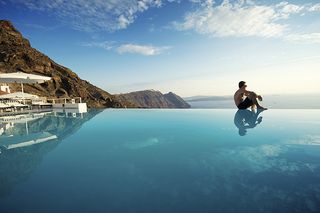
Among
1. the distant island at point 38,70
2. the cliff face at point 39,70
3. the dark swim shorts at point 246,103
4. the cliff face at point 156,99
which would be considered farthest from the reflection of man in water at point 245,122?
the cliff face at point 156,99

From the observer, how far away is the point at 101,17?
20078 millimetres

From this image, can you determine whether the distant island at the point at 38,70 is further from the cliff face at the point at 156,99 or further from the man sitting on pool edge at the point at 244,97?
the cliff face at the point at 156,99

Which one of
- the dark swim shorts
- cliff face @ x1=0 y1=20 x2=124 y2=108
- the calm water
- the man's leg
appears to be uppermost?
cliff face @ x1=0 y1=20 x2=124 y2=108

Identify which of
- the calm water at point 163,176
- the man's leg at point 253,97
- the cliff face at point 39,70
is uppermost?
the cliff face at point 39,70

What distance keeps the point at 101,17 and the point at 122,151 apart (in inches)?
729

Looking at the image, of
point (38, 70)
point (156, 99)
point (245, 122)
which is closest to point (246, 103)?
point (245, 122)

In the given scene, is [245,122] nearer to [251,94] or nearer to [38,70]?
[251,94]

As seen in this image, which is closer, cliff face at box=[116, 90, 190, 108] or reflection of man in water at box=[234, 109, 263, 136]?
reflection of man in water at box=[234, 109, 263, 136]

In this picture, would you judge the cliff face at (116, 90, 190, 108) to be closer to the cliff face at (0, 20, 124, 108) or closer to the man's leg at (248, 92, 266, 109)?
the cliff face at (0, 20, 124, 108)

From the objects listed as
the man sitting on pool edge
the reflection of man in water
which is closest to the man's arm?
the man sitting on pool edge

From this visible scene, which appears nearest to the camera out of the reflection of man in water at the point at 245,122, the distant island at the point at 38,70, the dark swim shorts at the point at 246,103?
the reflection of man in water at the point at 245,122

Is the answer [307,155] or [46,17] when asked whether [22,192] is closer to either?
[307,155]

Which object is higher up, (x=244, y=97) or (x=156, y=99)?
(x=156, y=99)

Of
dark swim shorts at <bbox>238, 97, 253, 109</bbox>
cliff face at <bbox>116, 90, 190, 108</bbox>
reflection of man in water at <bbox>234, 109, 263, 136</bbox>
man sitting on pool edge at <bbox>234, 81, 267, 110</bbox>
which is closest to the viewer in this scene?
reflection of man in water at <bbox>234, 109, 263, 136</bbox>
